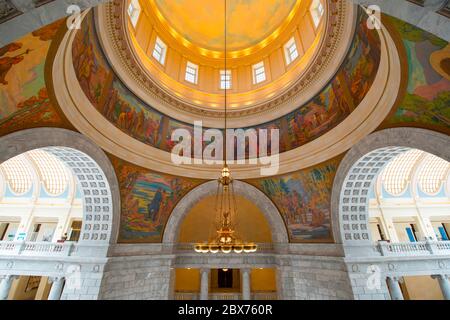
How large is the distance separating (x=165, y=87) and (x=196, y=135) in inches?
127

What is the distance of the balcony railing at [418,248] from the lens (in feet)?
38.4

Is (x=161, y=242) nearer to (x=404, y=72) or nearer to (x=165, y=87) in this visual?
(x=165, y=87)

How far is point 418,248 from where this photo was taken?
40.6 ft

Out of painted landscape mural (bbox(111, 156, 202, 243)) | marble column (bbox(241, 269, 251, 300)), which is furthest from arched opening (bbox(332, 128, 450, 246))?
painted landscape mural (bbox(111, 156, 202, 243))

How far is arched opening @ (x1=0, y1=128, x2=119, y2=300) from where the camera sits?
336 inches

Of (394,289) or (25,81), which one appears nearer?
(25,81)

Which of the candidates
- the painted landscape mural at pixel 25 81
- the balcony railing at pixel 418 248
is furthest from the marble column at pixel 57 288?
the balcony railing at pixel 418 248

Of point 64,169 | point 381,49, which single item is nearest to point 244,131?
point 381,49

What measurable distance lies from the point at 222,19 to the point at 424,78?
11.6m

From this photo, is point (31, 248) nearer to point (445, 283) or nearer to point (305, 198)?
point (305, 198)

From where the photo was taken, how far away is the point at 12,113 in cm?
584

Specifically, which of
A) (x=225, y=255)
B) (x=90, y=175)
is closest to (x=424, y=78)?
(x=90, y=175)

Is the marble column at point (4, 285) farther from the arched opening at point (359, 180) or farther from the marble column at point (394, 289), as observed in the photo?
the marble column at point (394, 289)

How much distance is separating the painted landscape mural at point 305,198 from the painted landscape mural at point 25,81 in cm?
1046
